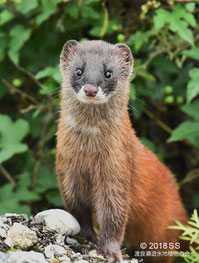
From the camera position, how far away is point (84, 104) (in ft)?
14.3

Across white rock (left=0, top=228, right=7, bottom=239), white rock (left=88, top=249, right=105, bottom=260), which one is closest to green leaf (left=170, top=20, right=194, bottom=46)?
white rock (left=88, top=249, right=105, bottom=260)

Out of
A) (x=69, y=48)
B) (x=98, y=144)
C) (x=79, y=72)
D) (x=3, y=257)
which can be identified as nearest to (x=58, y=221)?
(x=98, y=144)

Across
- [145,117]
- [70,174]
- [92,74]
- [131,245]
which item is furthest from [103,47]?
[145,117]

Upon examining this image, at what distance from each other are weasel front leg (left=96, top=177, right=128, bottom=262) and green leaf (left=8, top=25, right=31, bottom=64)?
7.49 feet

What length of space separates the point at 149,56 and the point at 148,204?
1.90 metres

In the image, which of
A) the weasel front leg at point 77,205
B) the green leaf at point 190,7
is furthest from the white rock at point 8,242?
the green leaf at point 190,7

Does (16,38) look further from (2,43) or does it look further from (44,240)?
(44,240)

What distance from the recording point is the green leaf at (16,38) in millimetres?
6070

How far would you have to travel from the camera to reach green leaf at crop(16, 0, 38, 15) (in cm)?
582

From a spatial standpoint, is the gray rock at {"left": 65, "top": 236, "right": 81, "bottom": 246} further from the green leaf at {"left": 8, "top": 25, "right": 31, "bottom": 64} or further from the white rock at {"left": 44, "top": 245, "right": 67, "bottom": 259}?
the green leaf at {"left": 8, "top": 25, "right": 31, "bottom": 64}

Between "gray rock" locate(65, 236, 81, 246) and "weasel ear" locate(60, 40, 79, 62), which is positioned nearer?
"gray rock" locate(65, 236, 81, 246)

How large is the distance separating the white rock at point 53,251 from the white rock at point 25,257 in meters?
0.20

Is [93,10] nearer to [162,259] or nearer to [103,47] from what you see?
[103,47]

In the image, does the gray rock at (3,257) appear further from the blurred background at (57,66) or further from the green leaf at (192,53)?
the green leaf at (192,53)
